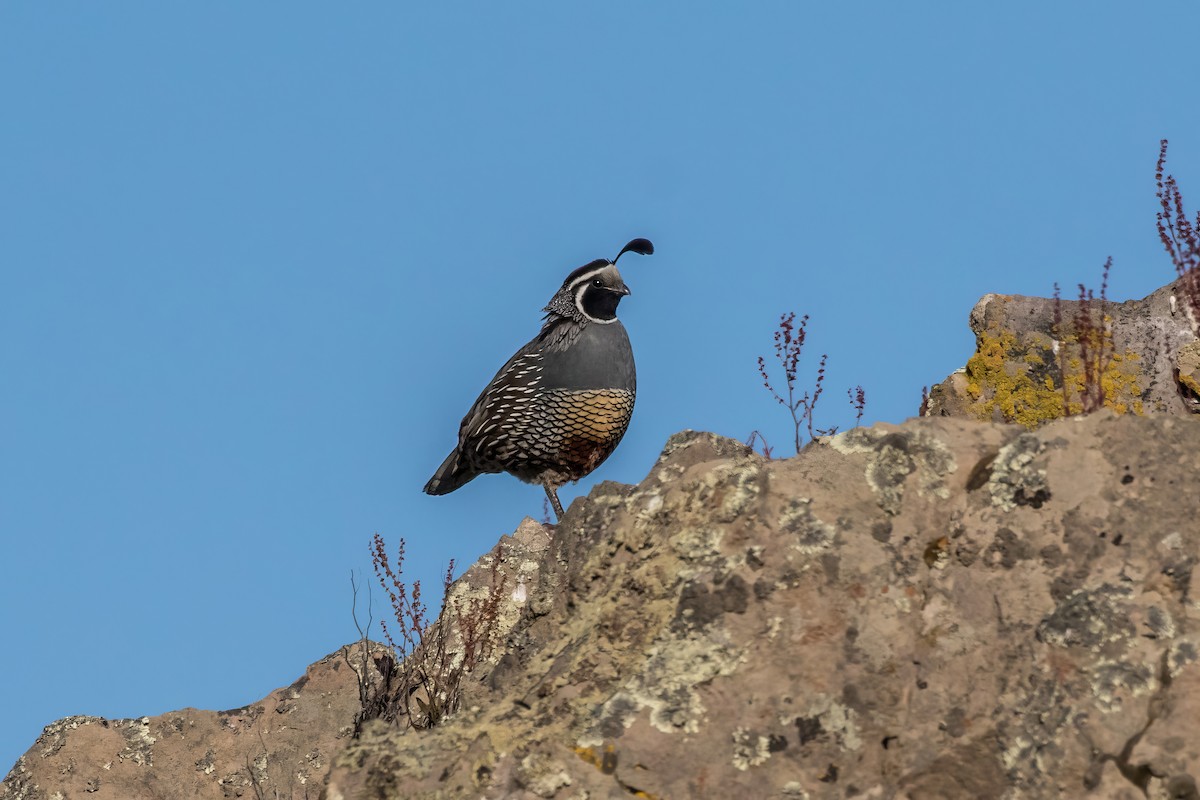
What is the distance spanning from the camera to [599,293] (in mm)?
11359

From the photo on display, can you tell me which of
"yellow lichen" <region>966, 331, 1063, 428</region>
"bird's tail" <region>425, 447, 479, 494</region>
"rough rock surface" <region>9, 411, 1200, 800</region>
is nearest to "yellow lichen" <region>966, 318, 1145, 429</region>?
"yellow lichen" <region>966, 331, 1063, 428</region>

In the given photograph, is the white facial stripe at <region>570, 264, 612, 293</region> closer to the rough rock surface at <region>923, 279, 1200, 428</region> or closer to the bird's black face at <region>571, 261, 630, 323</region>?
the bird's black face at <region>571, 261, 630, 323</region>

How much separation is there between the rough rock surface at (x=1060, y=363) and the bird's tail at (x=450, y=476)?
14.3 ft

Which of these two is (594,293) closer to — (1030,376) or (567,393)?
(567,393)

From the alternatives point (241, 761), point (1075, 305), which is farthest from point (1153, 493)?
point (241, 761)

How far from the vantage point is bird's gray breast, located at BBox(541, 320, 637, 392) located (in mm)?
11109

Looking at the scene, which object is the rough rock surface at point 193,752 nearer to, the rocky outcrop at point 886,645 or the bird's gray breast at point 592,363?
the bird's gray breast at point 592,363

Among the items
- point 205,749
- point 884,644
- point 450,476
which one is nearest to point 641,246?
point 450,476

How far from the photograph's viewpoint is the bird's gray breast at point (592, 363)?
11.1 metres

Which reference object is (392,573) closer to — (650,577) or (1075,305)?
(650,577)

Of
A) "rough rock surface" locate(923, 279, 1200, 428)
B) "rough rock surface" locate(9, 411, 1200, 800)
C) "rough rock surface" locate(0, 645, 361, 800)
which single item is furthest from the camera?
"rough rock surface" locate(0, 645, 361, 800)

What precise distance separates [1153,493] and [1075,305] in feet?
16.8

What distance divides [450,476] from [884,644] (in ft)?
26.7

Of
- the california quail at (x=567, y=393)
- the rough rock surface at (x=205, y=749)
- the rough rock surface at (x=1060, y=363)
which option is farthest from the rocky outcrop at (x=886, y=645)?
the california quail at (x=567, y=393)
